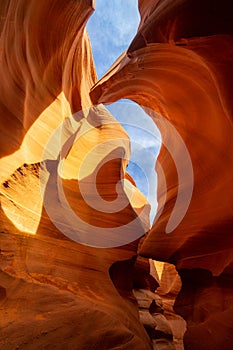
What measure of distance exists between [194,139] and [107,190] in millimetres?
1915

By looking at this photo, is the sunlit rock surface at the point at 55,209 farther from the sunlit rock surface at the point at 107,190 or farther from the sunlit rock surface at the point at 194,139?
the sunlit rock surface at the point at 194,139

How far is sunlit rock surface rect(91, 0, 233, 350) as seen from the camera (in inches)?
104

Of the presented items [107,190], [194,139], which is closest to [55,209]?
[107,190]

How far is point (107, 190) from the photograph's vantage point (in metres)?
5.65

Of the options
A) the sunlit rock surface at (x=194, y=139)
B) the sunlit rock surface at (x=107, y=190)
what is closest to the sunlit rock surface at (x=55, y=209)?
the sunlit rock surface at (x=107, y=190)

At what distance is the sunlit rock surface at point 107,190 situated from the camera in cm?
272

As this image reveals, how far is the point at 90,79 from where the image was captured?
7.32 meters

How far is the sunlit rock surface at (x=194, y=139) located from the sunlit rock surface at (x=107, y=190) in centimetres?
2

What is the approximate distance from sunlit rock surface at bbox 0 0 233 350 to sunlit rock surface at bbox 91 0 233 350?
0.06ft

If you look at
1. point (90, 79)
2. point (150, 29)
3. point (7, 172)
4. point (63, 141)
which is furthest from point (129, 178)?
point (150, 29)

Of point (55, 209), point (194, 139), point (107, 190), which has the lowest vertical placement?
point (107, 190)

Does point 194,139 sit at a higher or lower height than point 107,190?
higher

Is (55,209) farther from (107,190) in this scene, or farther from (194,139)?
(194,139)

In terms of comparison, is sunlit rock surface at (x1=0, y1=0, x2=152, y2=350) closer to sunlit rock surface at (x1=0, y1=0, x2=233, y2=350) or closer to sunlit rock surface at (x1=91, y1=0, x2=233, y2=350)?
sunlit rock surface at (x1=0, y1=0, x2=233, y2=350)
